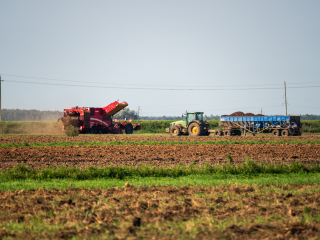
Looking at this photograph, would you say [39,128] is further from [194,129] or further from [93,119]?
[194,129]

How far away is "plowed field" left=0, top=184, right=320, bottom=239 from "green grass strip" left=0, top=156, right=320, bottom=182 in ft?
7.47

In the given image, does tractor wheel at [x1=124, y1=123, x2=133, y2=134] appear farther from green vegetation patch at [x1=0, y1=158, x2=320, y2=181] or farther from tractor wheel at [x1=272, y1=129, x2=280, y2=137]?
green vegetation patch at [x1=0, y1=158, x2=320, y2=181]

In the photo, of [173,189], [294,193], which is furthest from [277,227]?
[173,189]

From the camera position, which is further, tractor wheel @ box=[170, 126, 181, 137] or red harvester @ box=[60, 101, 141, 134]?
red harvester @ box=[60, 101, 141, 134]

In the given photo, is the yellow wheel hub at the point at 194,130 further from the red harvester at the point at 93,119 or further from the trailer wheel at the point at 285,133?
the red harvester at the point at 93,119

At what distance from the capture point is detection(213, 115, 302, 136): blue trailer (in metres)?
30.1

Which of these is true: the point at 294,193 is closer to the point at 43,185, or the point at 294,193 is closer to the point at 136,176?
the point at 136,176

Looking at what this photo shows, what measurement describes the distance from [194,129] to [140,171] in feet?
61.7

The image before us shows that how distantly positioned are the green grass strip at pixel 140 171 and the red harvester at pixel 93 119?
22037 mm

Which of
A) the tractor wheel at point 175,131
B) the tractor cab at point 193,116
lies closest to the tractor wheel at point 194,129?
the tractor cab at point 193,116

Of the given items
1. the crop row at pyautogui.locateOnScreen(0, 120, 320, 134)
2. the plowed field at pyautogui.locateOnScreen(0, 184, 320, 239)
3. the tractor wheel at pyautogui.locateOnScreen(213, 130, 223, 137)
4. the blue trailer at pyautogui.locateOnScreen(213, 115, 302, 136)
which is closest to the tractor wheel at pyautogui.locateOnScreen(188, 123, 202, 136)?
the blue trailer at pyautogui.locateOnScreen(213, 115, 302, 136)

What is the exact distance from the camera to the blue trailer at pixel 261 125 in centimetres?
3011

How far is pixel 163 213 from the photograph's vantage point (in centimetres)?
594

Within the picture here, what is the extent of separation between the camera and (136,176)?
10.6m
